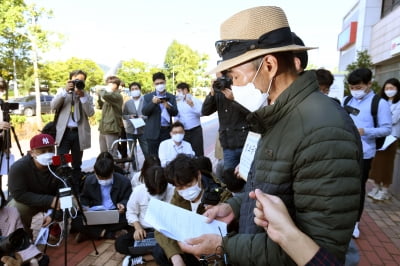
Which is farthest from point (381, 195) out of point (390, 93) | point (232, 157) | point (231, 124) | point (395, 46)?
point (395, 46)

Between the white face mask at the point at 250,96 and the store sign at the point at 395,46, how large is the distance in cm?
930

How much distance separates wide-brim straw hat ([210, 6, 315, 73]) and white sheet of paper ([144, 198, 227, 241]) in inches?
30.7

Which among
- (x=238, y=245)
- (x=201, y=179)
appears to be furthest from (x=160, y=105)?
(x=238, y=245)

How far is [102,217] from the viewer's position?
3344mm

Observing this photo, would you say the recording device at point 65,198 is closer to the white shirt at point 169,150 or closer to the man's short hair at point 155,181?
the man's short hair at point 155,181

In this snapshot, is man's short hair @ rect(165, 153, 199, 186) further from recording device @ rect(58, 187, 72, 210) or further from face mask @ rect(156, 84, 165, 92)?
face mask @ rect(156, 84, 165, 92)

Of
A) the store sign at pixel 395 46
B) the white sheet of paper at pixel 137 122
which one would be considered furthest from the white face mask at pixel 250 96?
the store sign at pixel 395 46

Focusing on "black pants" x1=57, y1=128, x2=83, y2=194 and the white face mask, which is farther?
"black pants" x1=57, y1=128, x2=83, y2=194

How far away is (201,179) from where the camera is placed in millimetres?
2533

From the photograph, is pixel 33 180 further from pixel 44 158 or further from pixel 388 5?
pixel 388 5

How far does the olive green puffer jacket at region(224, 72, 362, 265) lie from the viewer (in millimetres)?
802

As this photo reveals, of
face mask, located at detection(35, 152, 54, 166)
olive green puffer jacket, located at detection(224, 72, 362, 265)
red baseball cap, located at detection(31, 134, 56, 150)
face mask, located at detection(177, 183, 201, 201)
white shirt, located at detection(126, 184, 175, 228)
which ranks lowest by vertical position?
white shirt, located at detection(126, 184, 175, 228)

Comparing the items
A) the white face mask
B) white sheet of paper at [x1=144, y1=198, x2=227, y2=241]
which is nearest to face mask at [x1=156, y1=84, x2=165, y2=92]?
white sheet of paper at [x1=144, y1=198, x2=227, y2=241]

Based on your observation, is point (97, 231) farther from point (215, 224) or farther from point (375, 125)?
point (375, 125)
